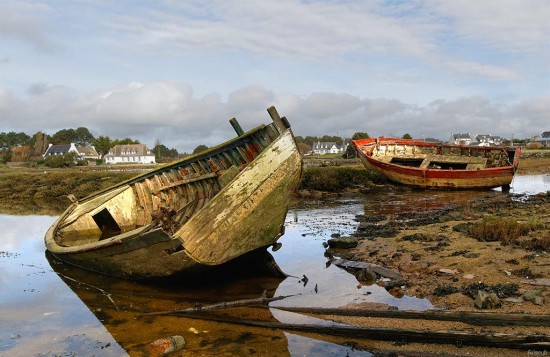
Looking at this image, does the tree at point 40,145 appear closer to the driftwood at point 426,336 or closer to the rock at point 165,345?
the rock at point 165,345

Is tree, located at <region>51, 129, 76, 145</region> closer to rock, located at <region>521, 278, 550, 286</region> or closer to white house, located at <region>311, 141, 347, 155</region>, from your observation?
white house, located at <region>311, 141, 347, 155</region>

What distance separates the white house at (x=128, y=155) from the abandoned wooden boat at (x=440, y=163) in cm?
8068

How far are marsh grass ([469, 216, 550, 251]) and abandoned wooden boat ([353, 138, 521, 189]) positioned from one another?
55.8 ft

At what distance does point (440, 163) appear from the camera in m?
31.1

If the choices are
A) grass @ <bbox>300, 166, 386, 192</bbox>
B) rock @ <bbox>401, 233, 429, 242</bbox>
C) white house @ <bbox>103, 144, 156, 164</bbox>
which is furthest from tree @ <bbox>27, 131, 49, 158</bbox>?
rock @ <bbox>401, 233, 429, 242</bbox>

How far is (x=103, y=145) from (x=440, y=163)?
Result: 324 ft

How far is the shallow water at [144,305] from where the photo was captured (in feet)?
23.3

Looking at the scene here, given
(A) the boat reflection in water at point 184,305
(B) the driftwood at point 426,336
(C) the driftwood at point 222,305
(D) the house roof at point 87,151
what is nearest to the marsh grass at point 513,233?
(B) the driftwood at point 426,336

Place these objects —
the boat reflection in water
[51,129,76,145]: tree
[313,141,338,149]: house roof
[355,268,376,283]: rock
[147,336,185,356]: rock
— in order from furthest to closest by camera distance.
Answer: [313,141,338,149]: house roof < [51,129,76,145]: tree < [355,268,376,283]: rock < the boat reflection in water < [147,336,185,356]: rock

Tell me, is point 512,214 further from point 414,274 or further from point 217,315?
point 217,315

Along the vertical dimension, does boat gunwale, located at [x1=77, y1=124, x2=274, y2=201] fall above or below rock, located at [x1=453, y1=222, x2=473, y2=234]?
above

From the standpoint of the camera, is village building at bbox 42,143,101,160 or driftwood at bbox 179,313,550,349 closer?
driftwood at bbox 179,313,550,349

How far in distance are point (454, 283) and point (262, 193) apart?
13.6ft

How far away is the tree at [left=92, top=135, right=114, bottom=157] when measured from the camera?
114m
